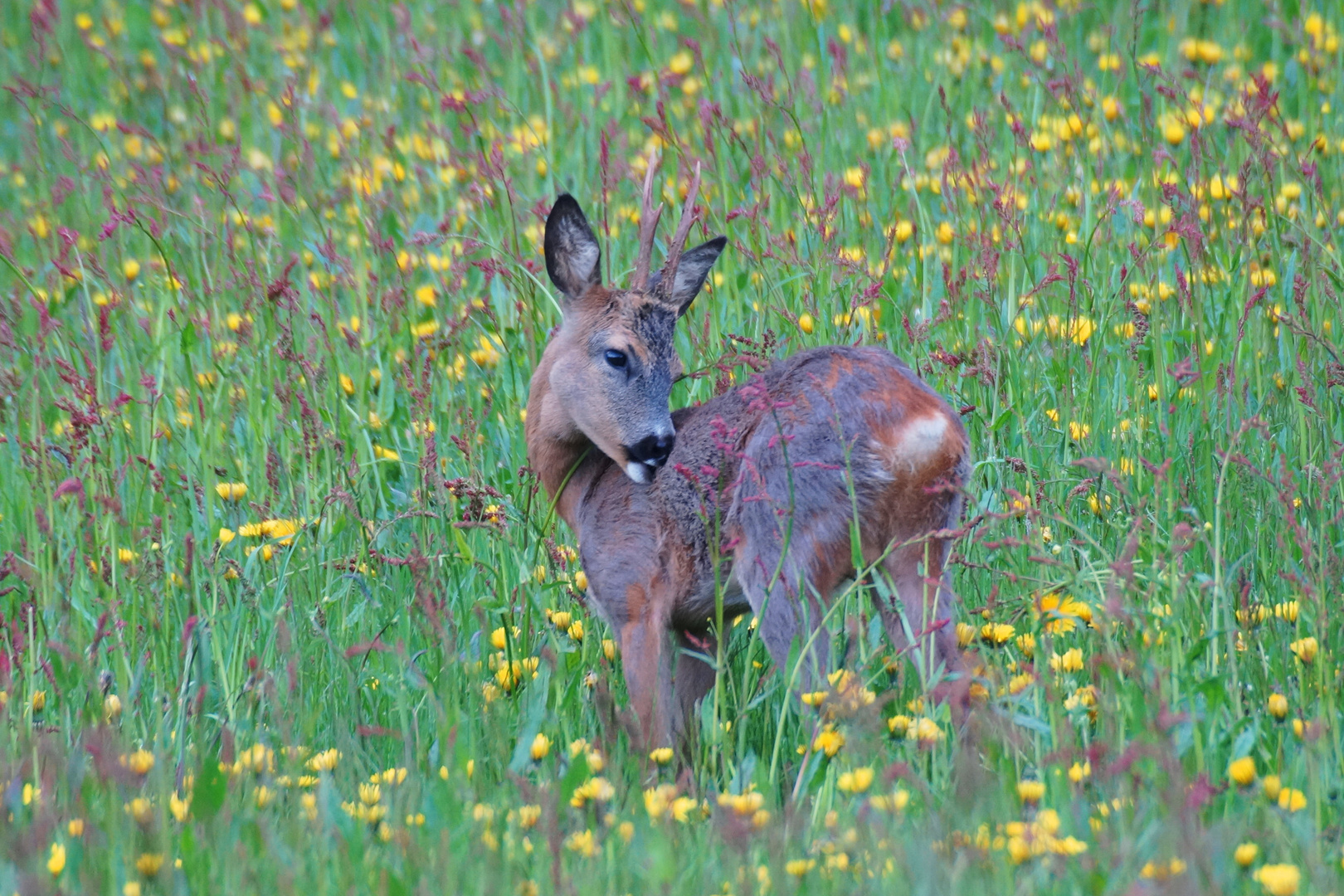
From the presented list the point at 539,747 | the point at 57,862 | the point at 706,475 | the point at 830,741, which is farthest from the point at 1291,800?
the point at 57,862

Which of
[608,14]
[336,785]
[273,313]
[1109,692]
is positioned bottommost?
[336,785]

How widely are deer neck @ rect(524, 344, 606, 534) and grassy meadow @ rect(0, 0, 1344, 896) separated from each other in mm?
113

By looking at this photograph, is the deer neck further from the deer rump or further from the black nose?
the deer rump

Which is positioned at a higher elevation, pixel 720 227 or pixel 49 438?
pixel 720 227

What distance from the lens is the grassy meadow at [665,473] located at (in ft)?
8.38

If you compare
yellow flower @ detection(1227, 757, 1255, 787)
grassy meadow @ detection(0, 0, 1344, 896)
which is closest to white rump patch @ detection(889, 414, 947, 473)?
grassy meadow @ detection(0, 0, 1344, 896)

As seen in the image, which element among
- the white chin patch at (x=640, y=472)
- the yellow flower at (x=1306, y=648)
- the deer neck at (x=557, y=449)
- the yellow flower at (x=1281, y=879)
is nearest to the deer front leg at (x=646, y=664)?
the white chin patch at (x=640, y=472)

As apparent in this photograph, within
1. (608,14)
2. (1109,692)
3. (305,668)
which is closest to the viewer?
(1109,692)

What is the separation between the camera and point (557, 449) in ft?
14.2

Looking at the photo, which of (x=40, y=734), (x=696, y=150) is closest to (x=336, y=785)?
(x=40, y=734)

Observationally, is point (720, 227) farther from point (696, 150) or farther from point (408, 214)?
point (408, 214)

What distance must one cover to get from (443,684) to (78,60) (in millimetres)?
6895

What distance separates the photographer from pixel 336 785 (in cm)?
308

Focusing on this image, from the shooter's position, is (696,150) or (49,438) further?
(696,150)
